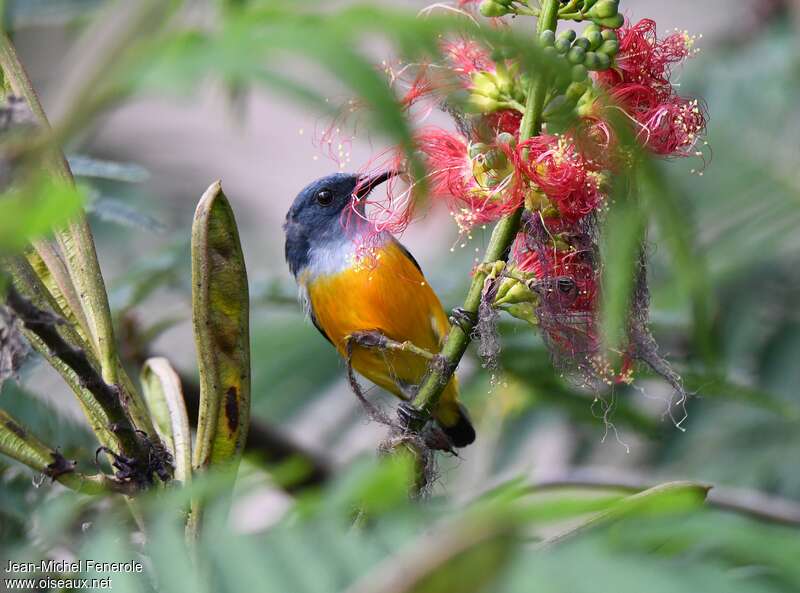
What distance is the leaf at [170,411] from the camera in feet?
4.80

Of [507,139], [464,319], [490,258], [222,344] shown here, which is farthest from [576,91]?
[222,344]

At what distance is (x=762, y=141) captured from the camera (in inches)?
145

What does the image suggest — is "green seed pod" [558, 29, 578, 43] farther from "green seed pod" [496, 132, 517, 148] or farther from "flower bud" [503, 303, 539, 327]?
"flower bud" [503, 303, 539, 327]

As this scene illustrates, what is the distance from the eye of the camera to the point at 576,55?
138 centimetres

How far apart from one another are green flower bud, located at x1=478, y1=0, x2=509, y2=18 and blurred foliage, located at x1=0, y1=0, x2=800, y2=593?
1.84ft

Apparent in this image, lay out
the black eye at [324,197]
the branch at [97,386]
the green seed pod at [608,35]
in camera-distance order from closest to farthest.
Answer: the branch at [97,386] → the green seed pod at [608,35] → the black eye at [324,197]

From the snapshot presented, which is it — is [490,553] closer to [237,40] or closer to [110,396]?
[237,40]

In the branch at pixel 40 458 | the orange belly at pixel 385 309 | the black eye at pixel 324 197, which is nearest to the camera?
the branch at pixel 40 458

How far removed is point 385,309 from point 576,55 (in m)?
1.48

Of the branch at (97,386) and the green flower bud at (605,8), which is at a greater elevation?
the green flower bud at (605,8)

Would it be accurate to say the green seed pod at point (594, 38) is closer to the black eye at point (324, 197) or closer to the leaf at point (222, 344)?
the leaf at point (222, 344)

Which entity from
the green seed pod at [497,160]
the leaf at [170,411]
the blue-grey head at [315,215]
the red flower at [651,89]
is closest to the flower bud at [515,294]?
the green seed pod at [497,160]

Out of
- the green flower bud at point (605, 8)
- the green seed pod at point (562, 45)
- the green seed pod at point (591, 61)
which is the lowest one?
the green seed pod at point (591, 61)

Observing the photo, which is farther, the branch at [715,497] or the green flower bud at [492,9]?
the branch at [715,497]
